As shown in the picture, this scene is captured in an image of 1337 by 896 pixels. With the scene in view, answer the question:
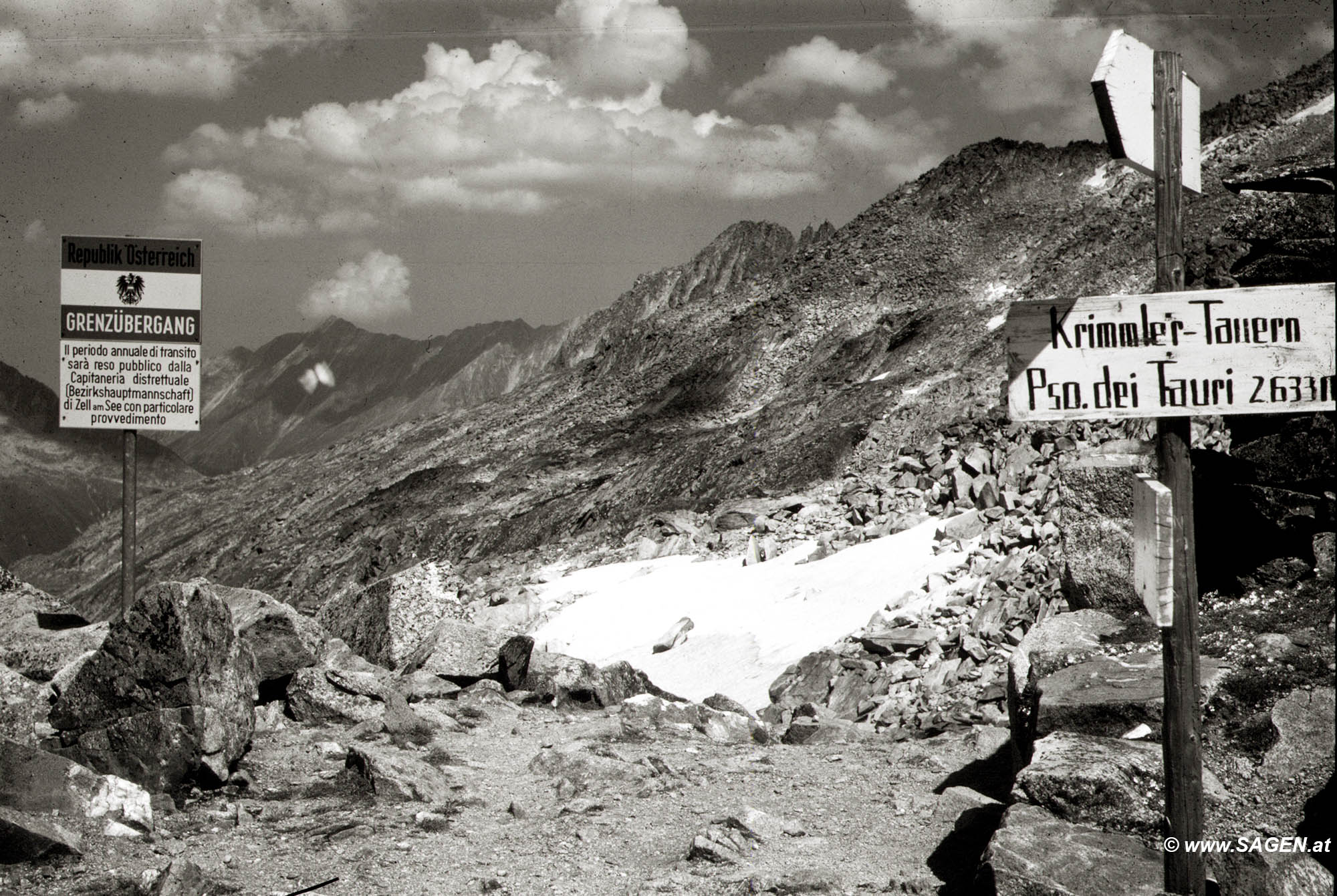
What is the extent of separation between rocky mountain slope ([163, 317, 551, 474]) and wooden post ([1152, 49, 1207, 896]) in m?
127

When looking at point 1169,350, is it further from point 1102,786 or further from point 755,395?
point 755,395

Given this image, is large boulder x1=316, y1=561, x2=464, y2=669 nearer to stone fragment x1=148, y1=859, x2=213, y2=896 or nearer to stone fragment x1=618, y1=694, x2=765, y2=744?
stone fragment x1=618, y1=694, x2=765, y2=744

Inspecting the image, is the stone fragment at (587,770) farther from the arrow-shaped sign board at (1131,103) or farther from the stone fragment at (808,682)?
the arrow-shaped sign board at (1131,103)

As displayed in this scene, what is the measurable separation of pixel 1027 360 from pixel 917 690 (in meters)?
6.29

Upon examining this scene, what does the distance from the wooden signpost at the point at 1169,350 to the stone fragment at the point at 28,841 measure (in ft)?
11.8

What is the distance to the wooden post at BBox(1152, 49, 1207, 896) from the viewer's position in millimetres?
3404

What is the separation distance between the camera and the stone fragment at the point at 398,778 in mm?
5504

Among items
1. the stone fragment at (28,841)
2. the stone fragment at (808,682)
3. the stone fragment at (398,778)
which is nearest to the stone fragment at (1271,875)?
the stone fragment at (398,778)

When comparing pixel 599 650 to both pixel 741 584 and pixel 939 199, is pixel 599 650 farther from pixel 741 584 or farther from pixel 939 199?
pixel 939 199

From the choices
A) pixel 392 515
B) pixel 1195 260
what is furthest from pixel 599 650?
pixel 392 515

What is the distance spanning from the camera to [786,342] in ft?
121

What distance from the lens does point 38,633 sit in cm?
730

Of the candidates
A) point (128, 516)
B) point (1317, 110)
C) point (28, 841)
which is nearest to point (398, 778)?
point (28, 841)

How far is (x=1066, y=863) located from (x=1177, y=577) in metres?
1.21
